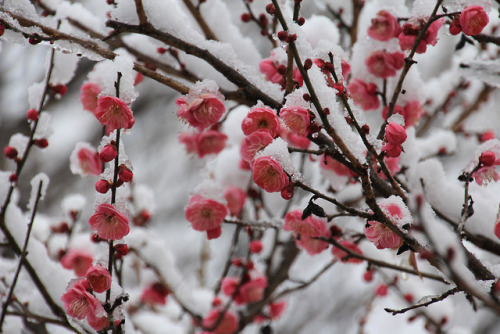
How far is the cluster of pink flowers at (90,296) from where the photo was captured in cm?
121

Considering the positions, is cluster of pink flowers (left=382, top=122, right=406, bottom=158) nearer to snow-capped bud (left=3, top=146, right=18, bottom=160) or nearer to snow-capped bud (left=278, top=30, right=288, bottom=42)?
snow-capped bud (left=278, top=30, right=288, bottom=42)

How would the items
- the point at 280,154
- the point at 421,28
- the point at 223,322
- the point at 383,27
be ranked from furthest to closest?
the point at 223,322, the point at 383,27, the point at 421,28, the point at 280,154

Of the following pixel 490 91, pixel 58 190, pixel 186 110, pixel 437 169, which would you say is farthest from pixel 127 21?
pixel 58 190

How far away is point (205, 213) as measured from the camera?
177 cm

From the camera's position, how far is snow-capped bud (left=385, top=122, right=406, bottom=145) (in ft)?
4.01

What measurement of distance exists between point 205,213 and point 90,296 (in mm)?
630

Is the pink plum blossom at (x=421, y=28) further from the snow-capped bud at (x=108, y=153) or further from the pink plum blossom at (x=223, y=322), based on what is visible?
the pink plum blossom at (x=223, y=322)

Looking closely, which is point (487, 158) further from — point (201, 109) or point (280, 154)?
point (201, 109)

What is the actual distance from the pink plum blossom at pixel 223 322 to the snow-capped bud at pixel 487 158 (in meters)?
1.70

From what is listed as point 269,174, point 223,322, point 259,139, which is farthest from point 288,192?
point 223,322

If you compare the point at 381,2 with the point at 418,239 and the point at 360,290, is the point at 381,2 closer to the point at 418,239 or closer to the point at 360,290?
the point at 418,239

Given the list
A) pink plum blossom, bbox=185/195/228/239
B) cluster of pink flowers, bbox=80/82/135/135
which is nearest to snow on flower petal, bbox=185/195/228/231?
pink plum blossom, bbox=185/195/228/239

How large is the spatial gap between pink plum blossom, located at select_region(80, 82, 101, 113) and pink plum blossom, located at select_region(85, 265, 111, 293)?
98 centimetres

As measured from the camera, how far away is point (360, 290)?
6.29m
